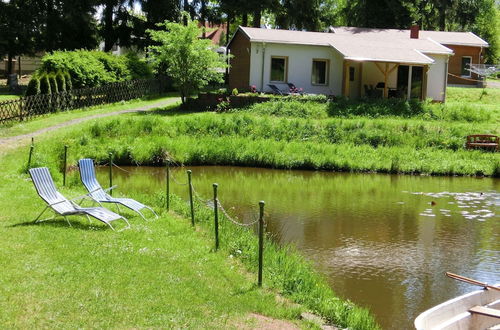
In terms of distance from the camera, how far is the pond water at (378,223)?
39.9 feet

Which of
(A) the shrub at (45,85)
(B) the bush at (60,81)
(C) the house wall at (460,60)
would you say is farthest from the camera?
(C) the house wall at (460,60)

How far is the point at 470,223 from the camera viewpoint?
710 inches

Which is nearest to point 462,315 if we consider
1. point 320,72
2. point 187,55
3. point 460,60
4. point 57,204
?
point 57,204

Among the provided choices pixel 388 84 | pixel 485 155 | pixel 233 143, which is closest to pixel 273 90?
pixel 388 84

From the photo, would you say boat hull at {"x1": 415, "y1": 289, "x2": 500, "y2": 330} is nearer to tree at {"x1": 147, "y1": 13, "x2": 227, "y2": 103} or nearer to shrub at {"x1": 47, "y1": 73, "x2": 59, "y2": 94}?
tree at {"x1": 147, "y1": 13, "x2": 227, "y2": 103}

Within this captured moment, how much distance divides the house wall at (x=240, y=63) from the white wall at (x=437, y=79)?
1149 cm

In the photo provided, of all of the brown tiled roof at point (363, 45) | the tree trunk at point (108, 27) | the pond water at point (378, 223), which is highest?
the tree trunk at point (108, 27)

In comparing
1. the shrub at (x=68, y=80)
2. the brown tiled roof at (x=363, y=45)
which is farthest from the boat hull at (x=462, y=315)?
the shrub at (x=68, y=80)

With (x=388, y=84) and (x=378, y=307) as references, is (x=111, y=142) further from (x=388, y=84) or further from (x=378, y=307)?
(x=388, y=84)

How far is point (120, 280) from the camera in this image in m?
9.41

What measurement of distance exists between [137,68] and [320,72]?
1257cm

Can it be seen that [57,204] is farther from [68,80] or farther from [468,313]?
[68,80]

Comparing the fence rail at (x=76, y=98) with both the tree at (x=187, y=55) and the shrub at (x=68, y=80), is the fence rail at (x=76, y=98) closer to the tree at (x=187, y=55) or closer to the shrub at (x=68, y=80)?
the shrub at (x=68, y=80)

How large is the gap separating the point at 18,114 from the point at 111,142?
6092 mm
